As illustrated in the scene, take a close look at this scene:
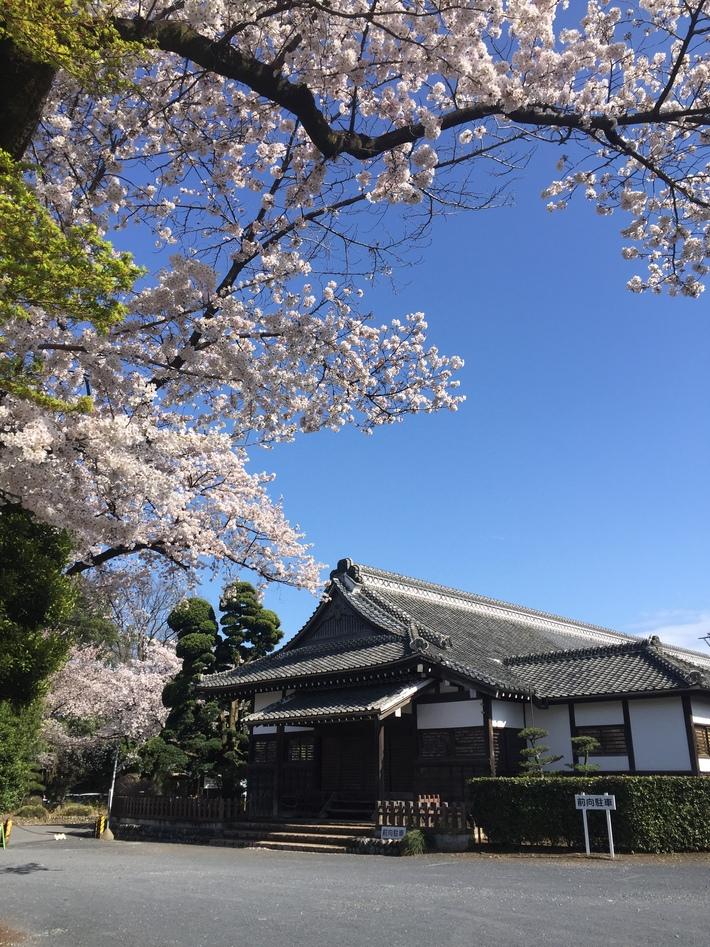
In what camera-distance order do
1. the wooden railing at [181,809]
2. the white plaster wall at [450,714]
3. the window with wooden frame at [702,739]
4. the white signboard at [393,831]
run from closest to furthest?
the white signboard at [393,831]
the window with wooden frame at [702,739]
the white plaster wall at [450,714]
the wooden railing at [181,809]

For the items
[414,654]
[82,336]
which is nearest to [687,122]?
[82,336]

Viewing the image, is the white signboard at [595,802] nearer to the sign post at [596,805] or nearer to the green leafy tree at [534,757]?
the sign post at [596,805]

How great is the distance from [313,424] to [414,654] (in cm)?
902

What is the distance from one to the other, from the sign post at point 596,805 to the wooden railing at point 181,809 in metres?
10.1

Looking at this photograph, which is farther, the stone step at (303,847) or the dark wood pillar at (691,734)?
the dark wood pillar at (691,734)

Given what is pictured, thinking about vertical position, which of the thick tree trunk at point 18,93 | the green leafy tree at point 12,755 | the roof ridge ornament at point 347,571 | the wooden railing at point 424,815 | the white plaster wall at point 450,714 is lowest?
the wooden railing at point 424,815

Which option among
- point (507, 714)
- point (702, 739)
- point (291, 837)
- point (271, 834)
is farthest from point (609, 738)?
point (271, 834)

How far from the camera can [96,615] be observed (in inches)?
1329

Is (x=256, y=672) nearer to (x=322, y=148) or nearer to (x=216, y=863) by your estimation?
(x=216, y=863)

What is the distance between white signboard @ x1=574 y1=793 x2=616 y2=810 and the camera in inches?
471

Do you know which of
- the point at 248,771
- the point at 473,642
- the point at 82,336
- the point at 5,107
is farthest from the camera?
the point at 473,642

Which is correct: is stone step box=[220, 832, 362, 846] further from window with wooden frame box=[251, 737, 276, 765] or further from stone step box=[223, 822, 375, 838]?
window with wooden frame box=[251, 737, 276, 765]

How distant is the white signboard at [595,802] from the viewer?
12.0 metres

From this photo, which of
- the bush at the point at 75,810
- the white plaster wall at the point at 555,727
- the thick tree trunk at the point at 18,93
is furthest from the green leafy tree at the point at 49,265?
the bush at the point at 75,810
